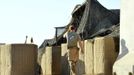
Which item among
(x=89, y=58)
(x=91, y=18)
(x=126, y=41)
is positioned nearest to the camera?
(x=126, y=41)

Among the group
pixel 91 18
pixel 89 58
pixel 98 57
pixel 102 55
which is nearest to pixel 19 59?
pixel 89 58

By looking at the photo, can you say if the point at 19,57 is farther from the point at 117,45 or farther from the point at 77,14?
the point at 77,14

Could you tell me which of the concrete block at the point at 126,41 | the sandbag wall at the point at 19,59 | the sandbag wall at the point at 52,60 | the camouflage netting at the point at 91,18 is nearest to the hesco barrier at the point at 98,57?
the concrete block at the point at 126,41

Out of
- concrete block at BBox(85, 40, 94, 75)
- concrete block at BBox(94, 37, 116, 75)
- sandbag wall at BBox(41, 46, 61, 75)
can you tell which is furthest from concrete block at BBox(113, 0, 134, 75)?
sandbag wall at BBox(41, 46, 61, 75)

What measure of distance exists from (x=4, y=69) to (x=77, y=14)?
245 inches

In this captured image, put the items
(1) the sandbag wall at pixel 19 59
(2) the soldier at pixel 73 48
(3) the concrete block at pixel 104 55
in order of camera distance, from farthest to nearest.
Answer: (1) the sandbag wall at pixel 19 59
(2) the soldier at pixel 73 48
(3) the concrete block at pixel 104 55

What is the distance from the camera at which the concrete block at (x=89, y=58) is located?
10727 millimetres

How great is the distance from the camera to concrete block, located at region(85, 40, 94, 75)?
10727 millimetres

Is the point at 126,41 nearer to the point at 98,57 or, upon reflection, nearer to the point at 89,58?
the point at 98,57

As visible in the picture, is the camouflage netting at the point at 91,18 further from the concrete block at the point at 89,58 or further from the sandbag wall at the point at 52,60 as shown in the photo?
the concrete block at the point at 89,58

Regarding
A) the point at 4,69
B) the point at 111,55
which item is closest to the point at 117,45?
the point at 111,55

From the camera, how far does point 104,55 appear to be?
1030 centimetres

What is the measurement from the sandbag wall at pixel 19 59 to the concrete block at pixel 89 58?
2105mm

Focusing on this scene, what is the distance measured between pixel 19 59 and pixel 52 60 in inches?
41.4
